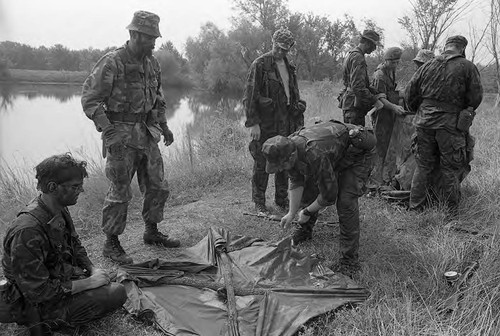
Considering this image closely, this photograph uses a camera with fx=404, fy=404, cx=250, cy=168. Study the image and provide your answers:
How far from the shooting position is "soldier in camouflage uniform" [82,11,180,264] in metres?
3.34

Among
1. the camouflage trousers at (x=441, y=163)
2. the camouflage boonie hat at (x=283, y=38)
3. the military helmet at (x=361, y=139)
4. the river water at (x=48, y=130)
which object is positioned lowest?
the river water at (x=48, y=130)

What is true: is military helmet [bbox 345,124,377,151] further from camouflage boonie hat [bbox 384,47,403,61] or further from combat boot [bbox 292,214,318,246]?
camouflage boonie hat [bbox 384,47,403,61]

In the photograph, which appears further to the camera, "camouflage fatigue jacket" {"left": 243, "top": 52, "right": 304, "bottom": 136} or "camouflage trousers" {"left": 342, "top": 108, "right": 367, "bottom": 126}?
"camouflage trousers" {"left": 342, "top": 108, "right": 367, "bottom": 126}

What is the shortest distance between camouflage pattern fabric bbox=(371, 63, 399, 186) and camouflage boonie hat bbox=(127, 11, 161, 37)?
3.36 metres

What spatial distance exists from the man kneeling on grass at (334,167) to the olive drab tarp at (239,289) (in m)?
0.35

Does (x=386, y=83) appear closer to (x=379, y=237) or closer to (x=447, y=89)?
(x=447, y=89)

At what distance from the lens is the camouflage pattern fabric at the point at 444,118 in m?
4.29

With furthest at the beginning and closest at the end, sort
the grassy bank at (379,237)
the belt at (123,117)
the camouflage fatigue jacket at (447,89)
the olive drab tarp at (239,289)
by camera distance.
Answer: the camouflage fatigue jacket at (447,89) < the belt at (123,117) < the olive drab tarp at (239,289) < the grassy bank at (379,237)

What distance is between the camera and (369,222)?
4344 mm

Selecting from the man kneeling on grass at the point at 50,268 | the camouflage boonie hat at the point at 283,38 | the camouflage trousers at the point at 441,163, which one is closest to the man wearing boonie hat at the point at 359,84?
the camouflage trousers at the point at 441,163

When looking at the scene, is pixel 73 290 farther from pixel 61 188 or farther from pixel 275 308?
Result: pixel 275 308

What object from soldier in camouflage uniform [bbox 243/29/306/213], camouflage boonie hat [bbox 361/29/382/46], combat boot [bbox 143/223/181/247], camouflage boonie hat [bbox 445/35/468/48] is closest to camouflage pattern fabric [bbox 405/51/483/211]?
camouflage boonie hat [bbox 445/35/468/48]

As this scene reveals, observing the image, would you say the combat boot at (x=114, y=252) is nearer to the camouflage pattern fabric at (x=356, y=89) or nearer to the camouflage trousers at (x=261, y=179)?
the camouflage trousers at (x=261, y=179)

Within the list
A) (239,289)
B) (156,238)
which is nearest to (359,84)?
(156,238)
